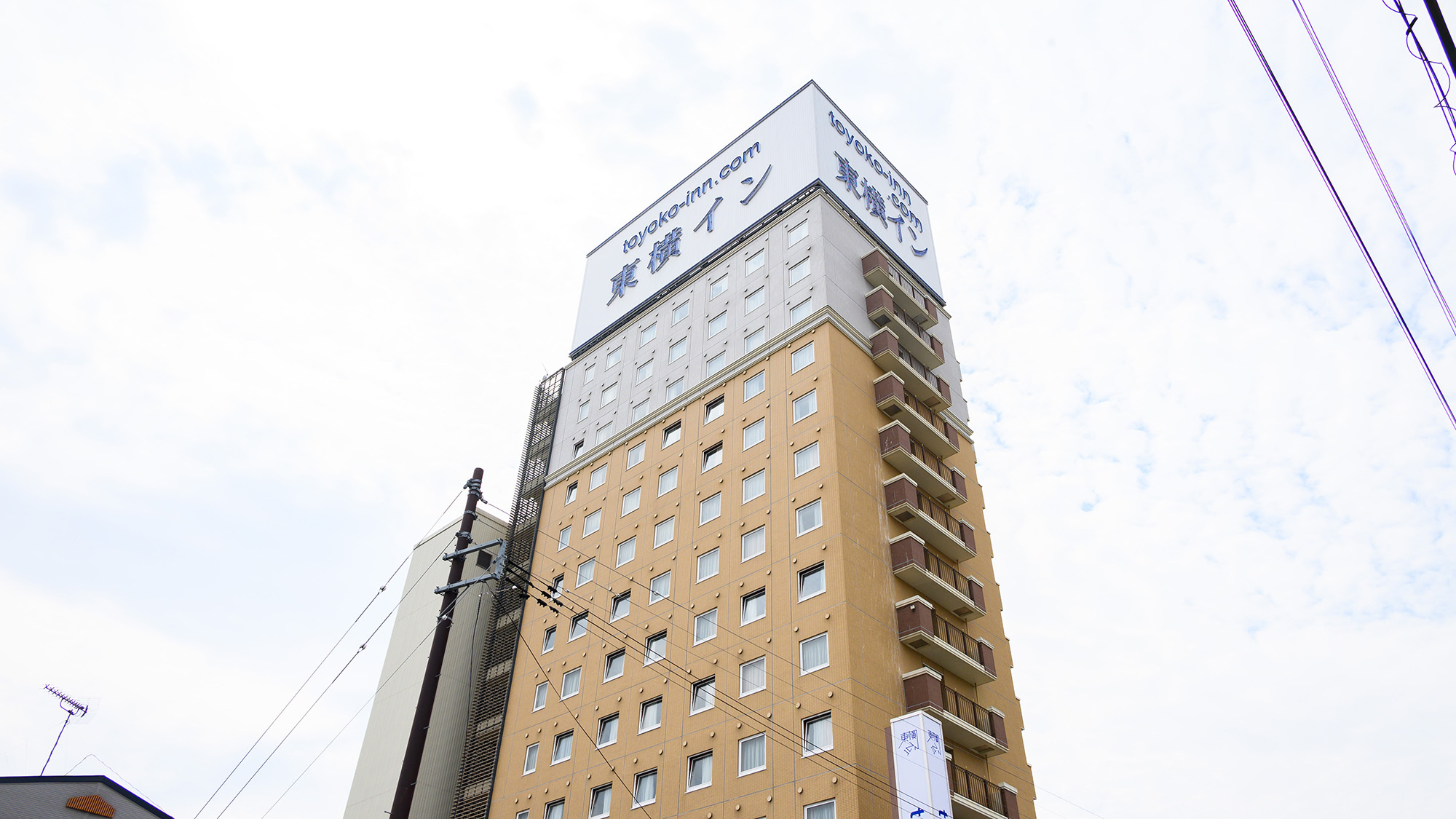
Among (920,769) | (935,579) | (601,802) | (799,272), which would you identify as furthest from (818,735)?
(799,272)

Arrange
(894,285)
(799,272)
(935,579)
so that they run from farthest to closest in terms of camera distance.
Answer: (894,285)
(799,272)
(935,579)

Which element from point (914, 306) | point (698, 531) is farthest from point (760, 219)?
point (698, 531)

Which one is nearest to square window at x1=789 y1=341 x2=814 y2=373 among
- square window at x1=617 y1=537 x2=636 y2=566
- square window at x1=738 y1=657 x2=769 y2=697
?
square window at x1=617 y1=537 x2=636 y2=566

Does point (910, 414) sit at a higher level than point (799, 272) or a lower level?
lower

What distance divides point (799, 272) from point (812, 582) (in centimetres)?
1844

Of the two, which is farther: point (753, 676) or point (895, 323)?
point (895, 323)

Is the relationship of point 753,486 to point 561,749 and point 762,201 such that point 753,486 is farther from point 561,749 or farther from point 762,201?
point 762,201

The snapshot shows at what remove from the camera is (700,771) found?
116 feet

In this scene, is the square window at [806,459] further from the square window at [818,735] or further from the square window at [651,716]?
the square window at [651,716]

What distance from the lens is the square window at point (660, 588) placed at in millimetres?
Result: 42031

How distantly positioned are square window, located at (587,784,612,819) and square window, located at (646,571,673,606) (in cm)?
817

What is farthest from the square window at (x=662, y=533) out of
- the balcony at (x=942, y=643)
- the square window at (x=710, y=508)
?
the balcony at (x=942, y=643)

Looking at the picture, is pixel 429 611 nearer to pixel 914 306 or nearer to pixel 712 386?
pixel 712 386

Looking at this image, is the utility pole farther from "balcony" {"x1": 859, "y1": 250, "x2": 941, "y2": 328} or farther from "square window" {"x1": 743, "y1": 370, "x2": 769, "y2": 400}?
"balcony" {"x1": 859, "y1": 250, "x2": 941, "y2": 328}
